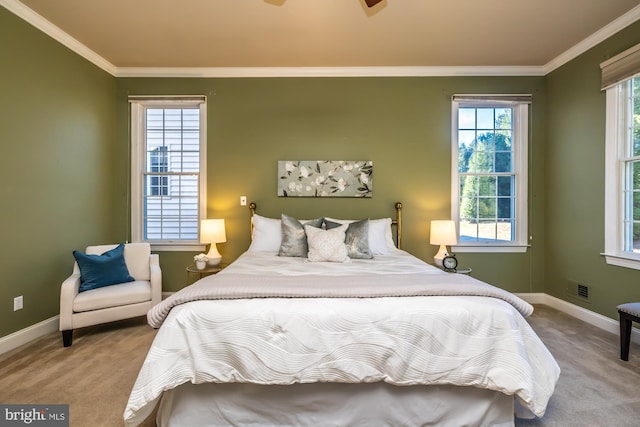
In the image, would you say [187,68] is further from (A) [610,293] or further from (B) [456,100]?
(A) [610,293]

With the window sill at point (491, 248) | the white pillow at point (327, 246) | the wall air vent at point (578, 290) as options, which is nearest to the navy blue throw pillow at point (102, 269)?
the white pillow at point (327, 246)

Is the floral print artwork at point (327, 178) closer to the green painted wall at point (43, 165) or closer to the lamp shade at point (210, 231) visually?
the lamp shade at point (210, 231)

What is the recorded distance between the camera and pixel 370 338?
5.06 ft

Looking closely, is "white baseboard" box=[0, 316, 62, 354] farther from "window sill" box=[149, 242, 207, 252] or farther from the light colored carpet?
"window sill" box=[149, 242, 207, 252]

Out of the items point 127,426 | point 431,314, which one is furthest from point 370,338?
point 127,426

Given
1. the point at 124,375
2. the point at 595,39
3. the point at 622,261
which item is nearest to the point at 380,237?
the point at 622,261

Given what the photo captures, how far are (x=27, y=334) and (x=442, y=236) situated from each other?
4133mm

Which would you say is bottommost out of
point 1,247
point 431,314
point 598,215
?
point 431,314

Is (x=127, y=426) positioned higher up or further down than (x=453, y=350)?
further down

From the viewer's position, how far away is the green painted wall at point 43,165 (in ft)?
8.41

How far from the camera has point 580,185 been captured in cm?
327

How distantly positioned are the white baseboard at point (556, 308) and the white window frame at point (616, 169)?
1.93 ft

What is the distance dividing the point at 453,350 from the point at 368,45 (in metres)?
3.01

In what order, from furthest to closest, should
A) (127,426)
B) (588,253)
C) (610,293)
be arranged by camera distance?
(588,253) → (610,293) → (127,426)
